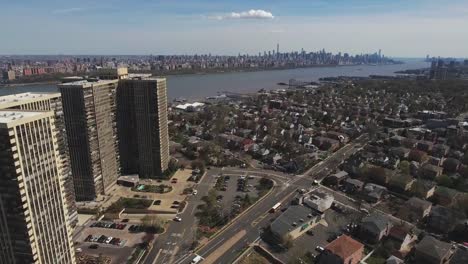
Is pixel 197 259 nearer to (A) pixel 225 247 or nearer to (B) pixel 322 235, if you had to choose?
(A) pixel 225 247

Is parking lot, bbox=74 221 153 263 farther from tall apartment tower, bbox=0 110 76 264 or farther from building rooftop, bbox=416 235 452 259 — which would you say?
building rooftop, bbox=416 235 452 259

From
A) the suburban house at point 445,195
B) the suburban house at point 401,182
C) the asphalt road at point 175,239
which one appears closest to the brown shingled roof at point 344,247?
the asphalt road at point 175,239

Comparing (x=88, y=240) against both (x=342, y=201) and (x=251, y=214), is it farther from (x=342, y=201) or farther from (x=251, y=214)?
(x=342, y=201)

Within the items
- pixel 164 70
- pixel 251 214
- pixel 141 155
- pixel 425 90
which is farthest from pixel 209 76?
pixel 251 214

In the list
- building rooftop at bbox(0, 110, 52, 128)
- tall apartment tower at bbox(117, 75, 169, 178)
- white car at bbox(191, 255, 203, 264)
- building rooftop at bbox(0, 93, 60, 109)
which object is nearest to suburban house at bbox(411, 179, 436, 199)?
white car at bbox(191, 255, 203, 264)

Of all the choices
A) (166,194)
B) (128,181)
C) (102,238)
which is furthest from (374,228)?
(128,181)

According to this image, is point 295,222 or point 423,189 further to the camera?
point 423,189
